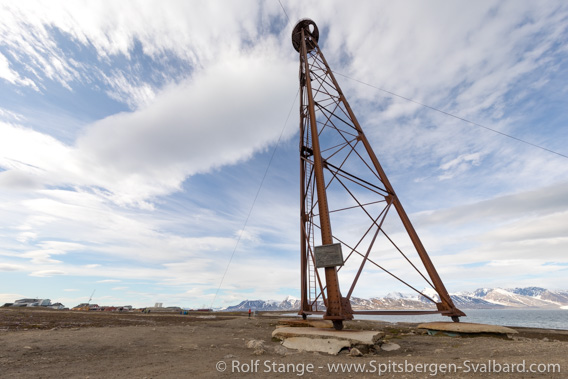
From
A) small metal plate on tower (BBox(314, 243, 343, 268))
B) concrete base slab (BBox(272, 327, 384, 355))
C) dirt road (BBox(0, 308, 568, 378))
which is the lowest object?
dirt road (BBox(0, 308, 568, 378))

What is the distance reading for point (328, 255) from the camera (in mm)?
10398

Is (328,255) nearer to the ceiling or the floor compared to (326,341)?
nearer to the ceiling

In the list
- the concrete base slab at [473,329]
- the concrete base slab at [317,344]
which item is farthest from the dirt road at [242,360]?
the concrete base slab at [473,329]

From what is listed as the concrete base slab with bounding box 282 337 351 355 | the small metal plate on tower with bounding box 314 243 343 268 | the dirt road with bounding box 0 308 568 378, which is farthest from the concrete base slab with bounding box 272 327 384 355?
the small metal plate on tower with bounding box 314 243 343 268

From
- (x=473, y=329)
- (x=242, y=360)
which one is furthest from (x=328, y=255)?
(x=473, y=329)

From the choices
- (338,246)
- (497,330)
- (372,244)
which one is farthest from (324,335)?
(497,330)

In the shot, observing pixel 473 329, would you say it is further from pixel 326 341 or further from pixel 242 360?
pixel 242 360

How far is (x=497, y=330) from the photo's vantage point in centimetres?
979

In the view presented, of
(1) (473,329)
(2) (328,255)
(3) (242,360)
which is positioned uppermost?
(2) (328,255)

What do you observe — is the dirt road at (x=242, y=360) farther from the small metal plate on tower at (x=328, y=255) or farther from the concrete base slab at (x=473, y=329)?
the small metal plate on tower at (x=328, y=255)

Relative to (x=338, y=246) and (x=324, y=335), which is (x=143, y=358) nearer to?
(x=324, y=335)

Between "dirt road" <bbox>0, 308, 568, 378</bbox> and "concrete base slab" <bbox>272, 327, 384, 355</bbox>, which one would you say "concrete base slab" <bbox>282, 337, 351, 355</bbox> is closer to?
"concrete base slab" <bbox>272, 327, 384, 355</bbox>

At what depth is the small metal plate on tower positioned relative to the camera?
33.3 feet

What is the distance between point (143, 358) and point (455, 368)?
25.6 feet
